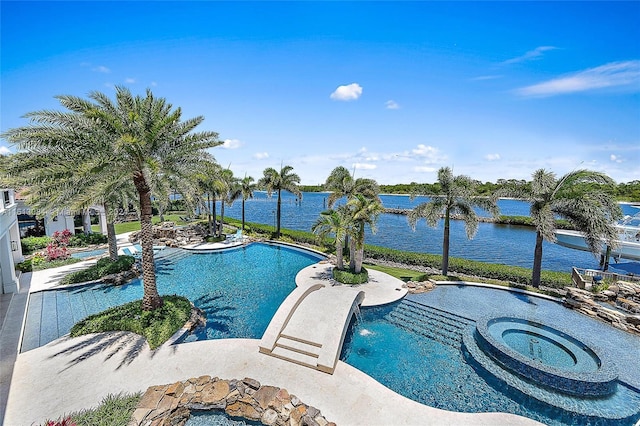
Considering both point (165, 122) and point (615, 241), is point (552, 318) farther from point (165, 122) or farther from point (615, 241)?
point (165, 122)

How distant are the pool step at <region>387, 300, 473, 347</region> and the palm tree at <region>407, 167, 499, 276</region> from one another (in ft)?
18.9

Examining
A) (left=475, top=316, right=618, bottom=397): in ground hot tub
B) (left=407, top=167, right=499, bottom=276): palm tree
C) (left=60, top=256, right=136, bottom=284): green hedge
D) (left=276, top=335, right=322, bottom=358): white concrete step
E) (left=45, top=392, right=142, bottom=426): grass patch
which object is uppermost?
(left=407, top=167, right=499, bottom=276): palm tree

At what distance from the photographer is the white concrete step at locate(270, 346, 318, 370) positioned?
917cm

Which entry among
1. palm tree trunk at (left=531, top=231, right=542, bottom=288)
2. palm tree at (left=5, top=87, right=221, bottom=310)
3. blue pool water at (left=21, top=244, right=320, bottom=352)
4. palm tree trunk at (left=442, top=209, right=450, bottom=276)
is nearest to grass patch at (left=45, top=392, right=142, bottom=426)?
blue pool water at (left=21, top=244, right=320, bottom=352)

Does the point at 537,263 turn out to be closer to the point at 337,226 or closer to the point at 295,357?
the point at 337,226

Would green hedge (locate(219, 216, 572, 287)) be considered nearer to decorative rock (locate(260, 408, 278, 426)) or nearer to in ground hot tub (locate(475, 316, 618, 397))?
in ground hot tub (locate(475, 316, 618, 397))

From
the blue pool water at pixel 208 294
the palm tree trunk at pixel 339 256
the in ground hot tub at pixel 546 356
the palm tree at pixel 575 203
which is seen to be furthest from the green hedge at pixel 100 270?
the palm tree at pixel 575 203

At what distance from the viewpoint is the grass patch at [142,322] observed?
10344mm

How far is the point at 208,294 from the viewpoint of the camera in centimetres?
1506

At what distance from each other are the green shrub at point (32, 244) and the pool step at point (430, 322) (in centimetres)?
2620

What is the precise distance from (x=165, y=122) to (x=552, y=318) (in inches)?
764

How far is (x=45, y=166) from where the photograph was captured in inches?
419

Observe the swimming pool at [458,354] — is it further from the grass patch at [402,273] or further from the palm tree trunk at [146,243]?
the palm tree trunk at [146,243]

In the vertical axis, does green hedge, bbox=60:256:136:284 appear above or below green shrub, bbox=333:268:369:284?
above
